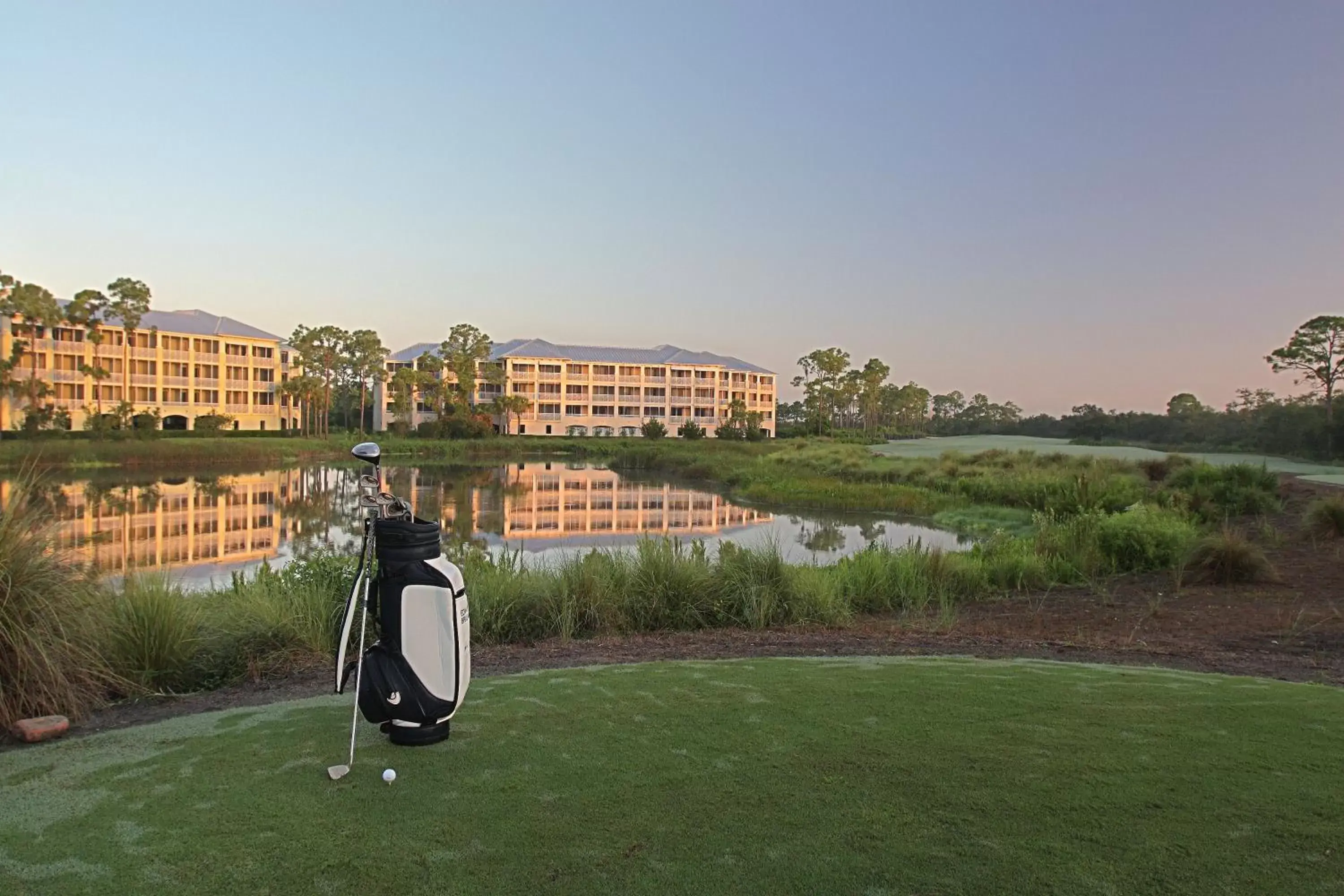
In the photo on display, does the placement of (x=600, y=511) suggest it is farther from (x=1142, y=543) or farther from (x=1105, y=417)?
(x=1105, y=417)

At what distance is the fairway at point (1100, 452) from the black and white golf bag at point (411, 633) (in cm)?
2633

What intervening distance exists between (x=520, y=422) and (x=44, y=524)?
89.6 meters

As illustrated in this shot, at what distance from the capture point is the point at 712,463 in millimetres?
50844

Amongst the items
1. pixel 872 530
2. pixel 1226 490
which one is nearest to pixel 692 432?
pixel 872 530

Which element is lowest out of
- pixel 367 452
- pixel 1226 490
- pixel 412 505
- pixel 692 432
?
pixel 1226 490

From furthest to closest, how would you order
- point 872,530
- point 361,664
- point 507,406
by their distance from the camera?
point 507,406, point 872,530, point 361,664

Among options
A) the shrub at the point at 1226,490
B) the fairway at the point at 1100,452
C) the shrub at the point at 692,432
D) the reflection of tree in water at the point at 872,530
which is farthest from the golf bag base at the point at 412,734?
the shrub at the point at 692,432

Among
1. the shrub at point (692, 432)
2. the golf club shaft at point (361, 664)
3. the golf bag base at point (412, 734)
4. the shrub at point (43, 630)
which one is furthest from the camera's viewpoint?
the shrub at point (692, 432)

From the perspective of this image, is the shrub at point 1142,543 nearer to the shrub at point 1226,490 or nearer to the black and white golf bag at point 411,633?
the shrub at point 1226,490

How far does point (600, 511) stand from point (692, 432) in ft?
188

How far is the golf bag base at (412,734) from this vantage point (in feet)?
14.1

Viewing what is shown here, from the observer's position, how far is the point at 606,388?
102 metres

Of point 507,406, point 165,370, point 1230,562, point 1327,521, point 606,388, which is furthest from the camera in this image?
point 606,388

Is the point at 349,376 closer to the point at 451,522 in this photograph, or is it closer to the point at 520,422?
the point at 520,422
